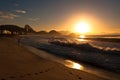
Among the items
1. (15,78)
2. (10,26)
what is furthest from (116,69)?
(10,26)

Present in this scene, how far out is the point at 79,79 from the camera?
623 centimetres

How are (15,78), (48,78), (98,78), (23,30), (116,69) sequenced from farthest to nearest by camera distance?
(23,30) → (116,69) → (98,78) → (48,78) → (15,78)

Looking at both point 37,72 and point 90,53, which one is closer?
point 37,72

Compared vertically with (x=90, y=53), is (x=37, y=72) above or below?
above

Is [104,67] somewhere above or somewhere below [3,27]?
below

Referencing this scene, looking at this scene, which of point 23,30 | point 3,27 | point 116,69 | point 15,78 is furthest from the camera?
point 23,30

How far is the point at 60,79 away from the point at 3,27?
256 feet

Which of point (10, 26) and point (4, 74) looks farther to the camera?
point (10, 26)

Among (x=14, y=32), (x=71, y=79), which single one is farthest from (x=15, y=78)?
(x=14, y=32)

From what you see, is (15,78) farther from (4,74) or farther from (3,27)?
Answer: (3,27)

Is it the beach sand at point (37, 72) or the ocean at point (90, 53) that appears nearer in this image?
the beach sand at point (37, 72)

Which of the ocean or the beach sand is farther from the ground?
the beach sand

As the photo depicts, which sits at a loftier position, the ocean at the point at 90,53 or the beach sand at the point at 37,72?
the beach sand at the point at 37,72

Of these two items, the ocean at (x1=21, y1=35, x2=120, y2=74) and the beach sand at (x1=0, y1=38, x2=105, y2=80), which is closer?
the beach sand at (x1=0, y1=38, x2=105, y2=80)
